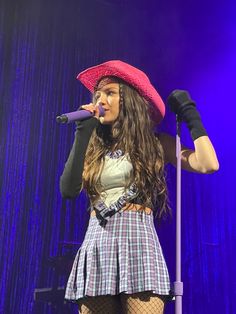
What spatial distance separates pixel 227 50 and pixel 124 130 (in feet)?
4.16

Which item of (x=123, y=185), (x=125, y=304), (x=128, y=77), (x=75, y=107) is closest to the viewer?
(x=125, y=304)

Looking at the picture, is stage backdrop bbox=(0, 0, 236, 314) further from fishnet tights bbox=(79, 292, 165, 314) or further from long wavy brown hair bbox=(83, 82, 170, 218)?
fishnet tights bbox=(79, 292, 165, 314)

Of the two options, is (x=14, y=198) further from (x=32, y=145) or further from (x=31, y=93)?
(x=31, y=93)

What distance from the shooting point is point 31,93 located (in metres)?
2.60

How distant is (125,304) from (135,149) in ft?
1.37

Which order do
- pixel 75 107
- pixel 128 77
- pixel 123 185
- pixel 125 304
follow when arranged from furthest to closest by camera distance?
pixel 75 107, pixel 128 77, pixel 123 185, pixel 125 304

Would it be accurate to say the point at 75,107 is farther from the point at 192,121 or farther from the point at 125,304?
the point at 125,304

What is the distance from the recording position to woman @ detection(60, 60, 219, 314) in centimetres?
122

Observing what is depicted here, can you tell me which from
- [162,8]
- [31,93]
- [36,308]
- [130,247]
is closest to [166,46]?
[162,8]

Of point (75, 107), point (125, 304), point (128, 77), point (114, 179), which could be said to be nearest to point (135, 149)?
point (114, 179)

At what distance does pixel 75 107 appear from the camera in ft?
8.82

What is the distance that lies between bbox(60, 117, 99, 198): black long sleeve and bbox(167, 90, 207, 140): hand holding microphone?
0.23m

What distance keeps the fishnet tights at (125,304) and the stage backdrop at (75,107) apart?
3.46 feet

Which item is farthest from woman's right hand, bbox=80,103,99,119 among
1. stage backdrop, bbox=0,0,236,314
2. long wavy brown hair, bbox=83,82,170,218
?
stage backdrop, bbox=0,0,236,314
